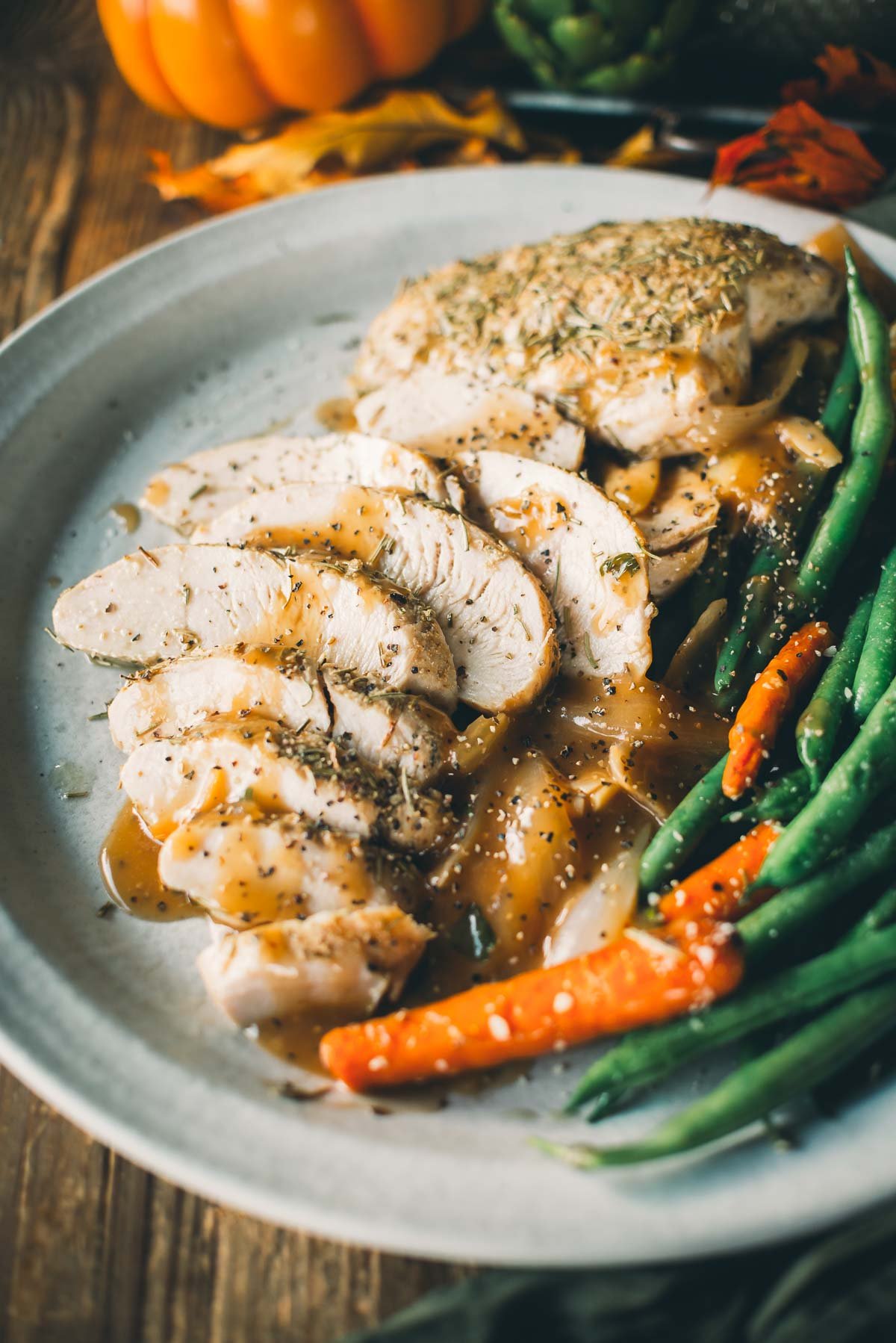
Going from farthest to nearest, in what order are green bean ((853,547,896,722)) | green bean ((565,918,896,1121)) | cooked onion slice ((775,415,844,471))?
cooked onion slice ((775,415,844,471)) → green bean ((853,547,896,722)) → green bean ((565,918,896,1121))

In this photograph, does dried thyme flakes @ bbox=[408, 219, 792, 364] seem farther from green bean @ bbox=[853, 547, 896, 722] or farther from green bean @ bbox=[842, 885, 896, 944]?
green bean @ bbox=[842, 885, 896, 944]

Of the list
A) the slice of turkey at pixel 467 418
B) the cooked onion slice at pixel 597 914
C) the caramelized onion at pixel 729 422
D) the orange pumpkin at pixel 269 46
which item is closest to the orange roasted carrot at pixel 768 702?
the cooked onion slice at pixel 597 914

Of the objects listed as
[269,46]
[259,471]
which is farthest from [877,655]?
[269,46]

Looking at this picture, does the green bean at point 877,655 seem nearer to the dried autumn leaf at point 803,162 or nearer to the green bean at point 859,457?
the green bean at point 859,457

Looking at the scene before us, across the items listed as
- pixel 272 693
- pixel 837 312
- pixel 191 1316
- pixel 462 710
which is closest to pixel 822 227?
pixel 837 312

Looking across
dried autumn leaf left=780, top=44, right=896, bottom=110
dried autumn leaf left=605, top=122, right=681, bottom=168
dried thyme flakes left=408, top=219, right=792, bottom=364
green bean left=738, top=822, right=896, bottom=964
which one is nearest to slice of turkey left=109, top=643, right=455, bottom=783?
green bean left=738, top=822, right=896, bottom=964
